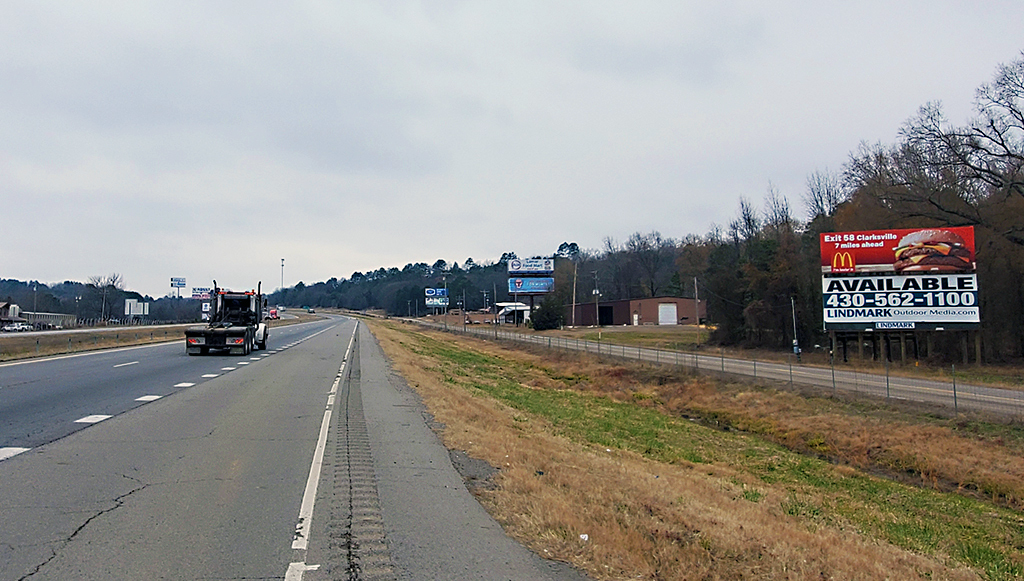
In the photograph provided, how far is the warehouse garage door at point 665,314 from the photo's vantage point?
339 ft

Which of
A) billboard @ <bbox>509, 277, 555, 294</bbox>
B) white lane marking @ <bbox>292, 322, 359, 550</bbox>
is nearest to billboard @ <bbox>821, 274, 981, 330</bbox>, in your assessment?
white lane marking @ <bbox>292, 322, 359, 550</bbox>

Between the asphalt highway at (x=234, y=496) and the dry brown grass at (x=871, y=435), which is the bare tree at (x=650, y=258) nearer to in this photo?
the dry brown grass at (x=871, y=435)

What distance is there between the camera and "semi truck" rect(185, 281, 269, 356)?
3169 cm

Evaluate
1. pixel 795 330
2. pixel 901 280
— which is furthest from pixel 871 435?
pixel 795 330

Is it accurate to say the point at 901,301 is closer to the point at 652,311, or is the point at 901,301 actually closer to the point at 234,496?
the point at 234,496

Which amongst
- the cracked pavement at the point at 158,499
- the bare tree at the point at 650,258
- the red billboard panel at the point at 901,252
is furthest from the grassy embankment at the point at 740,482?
the bare tree at the point at 650,258

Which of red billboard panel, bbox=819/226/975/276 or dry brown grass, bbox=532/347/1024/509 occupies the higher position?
red billboard panel, bbox=819/226/975/276

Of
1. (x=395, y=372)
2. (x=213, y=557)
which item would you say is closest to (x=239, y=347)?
(x=395, y=372)

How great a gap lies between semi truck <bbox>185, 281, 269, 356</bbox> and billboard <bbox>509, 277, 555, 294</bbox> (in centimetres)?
7535

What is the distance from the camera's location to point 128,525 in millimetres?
6109

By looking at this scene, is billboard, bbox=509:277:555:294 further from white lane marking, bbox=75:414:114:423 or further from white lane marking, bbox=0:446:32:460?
white lane marking, bbox=0:446:32:460

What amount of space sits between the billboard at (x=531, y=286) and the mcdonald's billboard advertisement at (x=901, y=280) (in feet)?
234

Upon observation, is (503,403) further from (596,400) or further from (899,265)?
(899,265)

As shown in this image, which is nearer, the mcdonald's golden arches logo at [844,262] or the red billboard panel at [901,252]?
the red billboard panel at [901,252]
